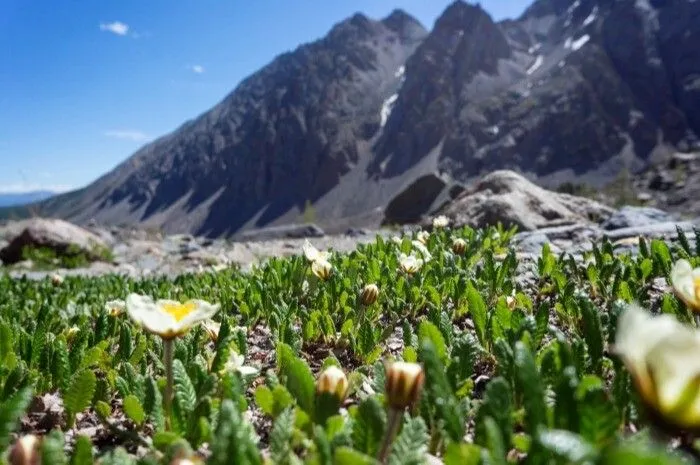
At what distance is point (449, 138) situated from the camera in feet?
560

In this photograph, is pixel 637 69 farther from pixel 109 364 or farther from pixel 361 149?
pixel 109 364

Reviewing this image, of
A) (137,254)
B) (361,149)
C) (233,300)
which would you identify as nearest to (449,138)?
(361,149)

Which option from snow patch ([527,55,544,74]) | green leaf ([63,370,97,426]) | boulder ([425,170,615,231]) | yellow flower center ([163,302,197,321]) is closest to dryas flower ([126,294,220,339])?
yellow flower center ([163,302,197,321])

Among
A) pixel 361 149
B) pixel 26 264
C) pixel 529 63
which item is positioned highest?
pixel 529 63

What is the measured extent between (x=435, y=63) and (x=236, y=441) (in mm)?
202625

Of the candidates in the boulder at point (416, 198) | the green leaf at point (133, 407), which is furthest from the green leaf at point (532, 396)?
the boulder at point (416, 198)

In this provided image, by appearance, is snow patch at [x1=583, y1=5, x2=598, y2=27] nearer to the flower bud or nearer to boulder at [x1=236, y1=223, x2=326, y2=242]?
boulder at [x1=236, y1=223, x2=326, y2=242]

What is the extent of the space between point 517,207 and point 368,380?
9054mm

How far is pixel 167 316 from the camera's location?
6.81ft

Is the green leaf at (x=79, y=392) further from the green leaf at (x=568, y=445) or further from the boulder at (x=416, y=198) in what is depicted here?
the boulder at (x=416, y=198)

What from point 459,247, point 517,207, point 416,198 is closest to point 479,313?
point 459,247

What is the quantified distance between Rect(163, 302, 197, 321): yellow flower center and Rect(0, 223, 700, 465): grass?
0.21 m

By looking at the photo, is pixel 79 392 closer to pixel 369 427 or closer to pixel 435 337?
pixel 369 427

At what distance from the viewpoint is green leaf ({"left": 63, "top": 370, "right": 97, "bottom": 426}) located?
2186mm
